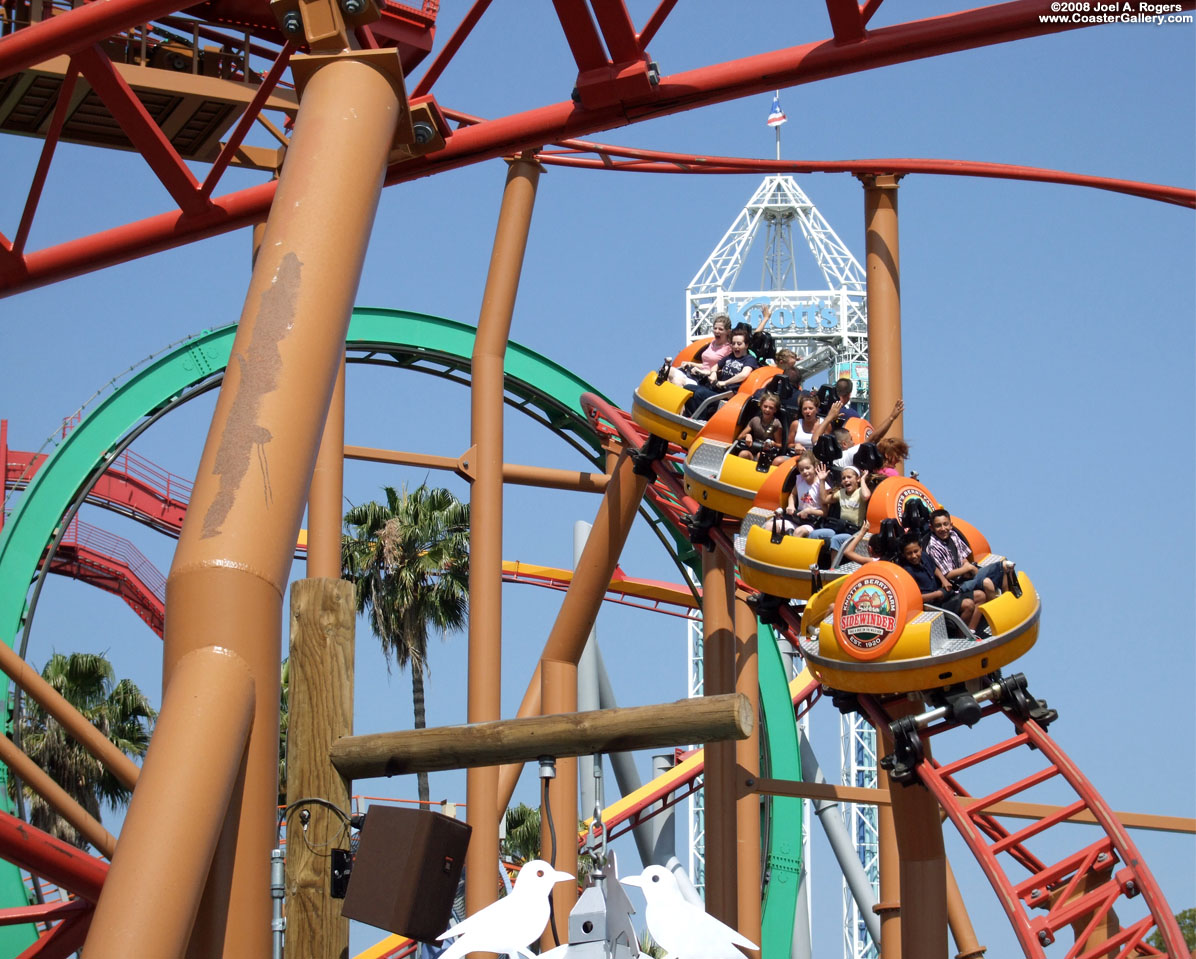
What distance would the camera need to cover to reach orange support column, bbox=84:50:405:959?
2375mm

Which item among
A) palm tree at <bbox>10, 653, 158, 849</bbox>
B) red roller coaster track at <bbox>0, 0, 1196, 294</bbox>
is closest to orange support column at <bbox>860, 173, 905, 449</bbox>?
red roller coaster track at <bbox>0, 0, 1196, 294</bbox>

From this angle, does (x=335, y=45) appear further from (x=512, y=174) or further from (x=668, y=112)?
(x=512, y=174)

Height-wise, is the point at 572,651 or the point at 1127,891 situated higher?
the point at 572,651

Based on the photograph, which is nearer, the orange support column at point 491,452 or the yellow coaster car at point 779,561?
the yellow coaster car at point 779,561

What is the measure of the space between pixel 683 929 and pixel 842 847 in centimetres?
1348

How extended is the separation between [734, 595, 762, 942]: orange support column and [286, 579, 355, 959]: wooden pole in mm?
6447

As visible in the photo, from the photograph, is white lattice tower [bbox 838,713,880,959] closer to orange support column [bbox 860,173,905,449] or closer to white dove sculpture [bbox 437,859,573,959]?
orange support column [bbox 860,173,905,449]

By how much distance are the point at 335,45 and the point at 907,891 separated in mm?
5117

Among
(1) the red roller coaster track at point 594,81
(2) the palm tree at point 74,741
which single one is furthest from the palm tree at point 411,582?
(1) the red roller coaster track at point 594,81

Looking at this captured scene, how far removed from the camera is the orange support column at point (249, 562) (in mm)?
2375

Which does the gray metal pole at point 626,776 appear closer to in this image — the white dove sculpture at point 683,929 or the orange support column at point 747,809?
the orange support column at point 747,809

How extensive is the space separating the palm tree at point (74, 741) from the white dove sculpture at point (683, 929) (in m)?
13.1

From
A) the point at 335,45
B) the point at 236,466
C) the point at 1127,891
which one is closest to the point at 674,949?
the point at 236,466

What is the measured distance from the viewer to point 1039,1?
398cm
